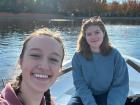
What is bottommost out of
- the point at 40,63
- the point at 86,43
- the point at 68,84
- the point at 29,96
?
the point at 68,84

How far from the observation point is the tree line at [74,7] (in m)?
57.2

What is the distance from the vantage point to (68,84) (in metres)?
3.82

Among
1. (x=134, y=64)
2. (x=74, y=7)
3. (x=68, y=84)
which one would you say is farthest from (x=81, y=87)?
(x=74, y=7)

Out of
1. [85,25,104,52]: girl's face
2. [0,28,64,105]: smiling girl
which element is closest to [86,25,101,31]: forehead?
[85,25,104,52]: girl's face

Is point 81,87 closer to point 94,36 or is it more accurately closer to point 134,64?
point 94,36

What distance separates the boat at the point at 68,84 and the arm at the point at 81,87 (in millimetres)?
496

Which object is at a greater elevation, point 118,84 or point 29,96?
point 29,96

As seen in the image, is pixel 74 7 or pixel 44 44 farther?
pixel 74 7

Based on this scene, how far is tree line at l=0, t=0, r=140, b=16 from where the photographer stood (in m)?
57.2

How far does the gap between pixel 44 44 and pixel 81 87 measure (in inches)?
67.1

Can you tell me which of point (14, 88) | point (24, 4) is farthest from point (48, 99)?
point (24, 4)

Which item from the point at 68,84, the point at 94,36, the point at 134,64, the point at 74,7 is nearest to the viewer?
the point at 94,36

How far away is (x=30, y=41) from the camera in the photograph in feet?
4.17

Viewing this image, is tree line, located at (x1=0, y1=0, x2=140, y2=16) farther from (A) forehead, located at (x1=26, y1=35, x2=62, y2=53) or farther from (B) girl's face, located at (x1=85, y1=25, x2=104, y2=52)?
(A) forehead, located at (x1=26, y1=35, x2=62, y2=53)
